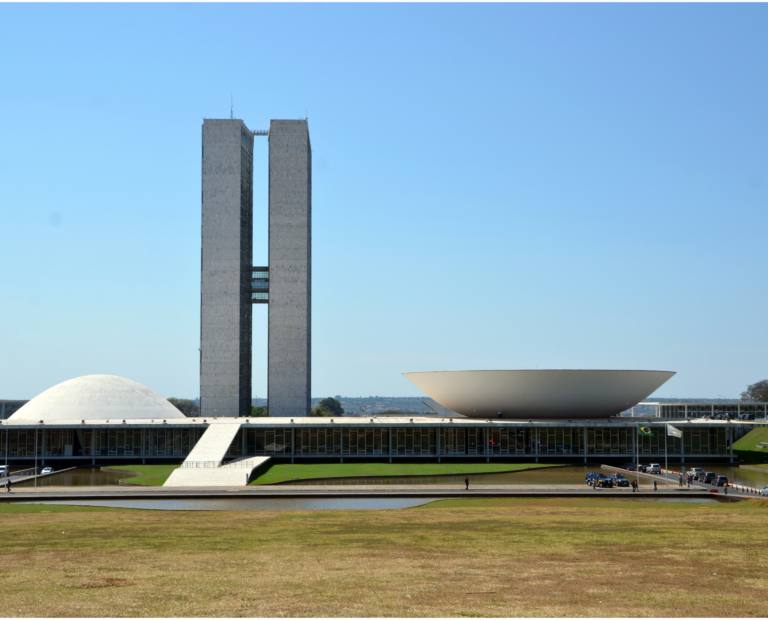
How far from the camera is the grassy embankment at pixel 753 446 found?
283 ft

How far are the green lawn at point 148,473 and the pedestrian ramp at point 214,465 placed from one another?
98 centimetres

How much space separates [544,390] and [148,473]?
115 feet

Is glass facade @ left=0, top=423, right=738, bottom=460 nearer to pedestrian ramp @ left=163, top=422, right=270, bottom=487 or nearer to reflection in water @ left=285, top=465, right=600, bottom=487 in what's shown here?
pedestrian ramp @ left=163, top=422, right=270, bottom=487

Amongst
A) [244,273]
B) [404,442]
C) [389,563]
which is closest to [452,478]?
[404,442]

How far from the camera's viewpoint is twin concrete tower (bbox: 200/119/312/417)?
103 meters

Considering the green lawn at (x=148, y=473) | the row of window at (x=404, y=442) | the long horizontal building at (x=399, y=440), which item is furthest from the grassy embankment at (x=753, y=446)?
the green lawn at (x=148, y=473)

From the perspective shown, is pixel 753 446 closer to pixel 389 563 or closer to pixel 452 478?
pixel 452 478

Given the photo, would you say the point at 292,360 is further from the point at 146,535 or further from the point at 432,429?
the point at 146,535

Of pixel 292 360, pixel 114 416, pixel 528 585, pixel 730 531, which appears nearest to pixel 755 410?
pixel 292 360

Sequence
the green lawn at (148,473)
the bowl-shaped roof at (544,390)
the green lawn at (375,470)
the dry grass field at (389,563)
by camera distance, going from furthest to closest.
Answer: the bowl-shaped roof at (544,390) → the green lawn at (375,470) → the green lawn at (148,473) → the dry grass field at (389,563)

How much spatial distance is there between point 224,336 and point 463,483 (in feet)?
175

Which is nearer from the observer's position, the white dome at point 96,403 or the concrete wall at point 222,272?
the white dome at point 96,403

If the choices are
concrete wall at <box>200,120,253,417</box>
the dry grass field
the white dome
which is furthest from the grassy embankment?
the white dome

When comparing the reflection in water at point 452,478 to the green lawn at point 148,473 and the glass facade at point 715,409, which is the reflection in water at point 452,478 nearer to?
the green lawn at point 148,473
